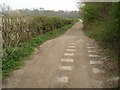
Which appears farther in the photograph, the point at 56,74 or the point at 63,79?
the point at 56,74

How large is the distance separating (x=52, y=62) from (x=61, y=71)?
1.72 meters

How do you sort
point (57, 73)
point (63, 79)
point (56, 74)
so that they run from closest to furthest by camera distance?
1. point (63, 79)
2. point (56, 74)
3. point (57, 73)

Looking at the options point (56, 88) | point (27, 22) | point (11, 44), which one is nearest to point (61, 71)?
point (56, 88)

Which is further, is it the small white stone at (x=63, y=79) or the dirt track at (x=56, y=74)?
the small white stone at (x=63, y=79)

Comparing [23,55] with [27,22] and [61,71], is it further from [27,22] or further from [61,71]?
[27,22]

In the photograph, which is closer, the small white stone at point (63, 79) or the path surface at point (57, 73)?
the path surface at point (57, 73)

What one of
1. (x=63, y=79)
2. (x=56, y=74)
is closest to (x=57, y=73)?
(x=56, y=74)

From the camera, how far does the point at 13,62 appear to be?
33.3 ft

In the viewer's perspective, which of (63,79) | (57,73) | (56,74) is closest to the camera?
(63,79)

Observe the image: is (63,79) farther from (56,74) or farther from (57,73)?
(57,73)

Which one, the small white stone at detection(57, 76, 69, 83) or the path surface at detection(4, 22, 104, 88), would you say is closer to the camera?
the path surface at detection(4, 22, 104, 88)

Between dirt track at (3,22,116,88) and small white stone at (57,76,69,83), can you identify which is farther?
small white stone at (57,76,69,83)

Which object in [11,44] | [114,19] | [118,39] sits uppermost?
[114,19]

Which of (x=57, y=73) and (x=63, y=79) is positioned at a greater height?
(x=63, y=79)
